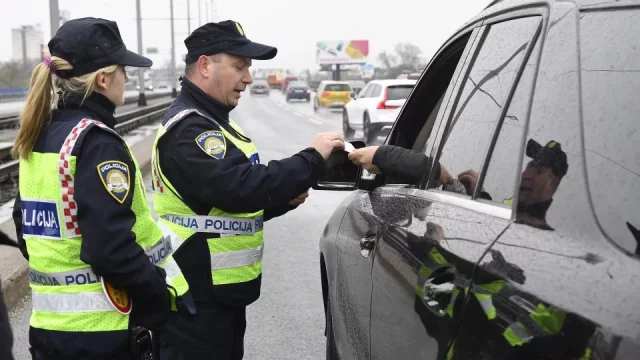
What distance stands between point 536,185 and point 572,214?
153 mm

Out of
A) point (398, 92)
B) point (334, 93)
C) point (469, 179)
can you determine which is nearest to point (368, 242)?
point (469, 179)

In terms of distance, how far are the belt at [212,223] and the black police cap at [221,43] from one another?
62 centimetres

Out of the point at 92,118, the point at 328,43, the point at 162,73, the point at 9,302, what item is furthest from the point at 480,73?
the point at 162,73

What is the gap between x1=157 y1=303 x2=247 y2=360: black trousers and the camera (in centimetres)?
293

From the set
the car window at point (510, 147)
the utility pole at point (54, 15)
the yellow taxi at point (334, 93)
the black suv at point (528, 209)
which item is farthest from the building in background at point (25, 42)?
the car window at point (510, 147)

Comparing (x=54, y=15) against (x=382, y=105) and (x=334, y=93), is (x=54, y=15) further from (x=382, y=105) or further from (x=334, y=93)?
(x=334, y=93)

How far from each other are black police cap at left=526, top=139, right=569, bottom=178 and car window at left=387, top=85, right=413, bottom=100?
19.9 metres

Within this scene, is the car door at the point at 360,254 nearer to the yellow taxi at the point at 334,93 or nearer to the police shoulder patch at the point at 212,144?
the police shoulder patch at the point at 212,144

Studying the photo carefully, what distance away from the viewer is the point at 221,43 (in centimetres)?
305

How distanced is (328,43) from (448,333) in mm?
106707

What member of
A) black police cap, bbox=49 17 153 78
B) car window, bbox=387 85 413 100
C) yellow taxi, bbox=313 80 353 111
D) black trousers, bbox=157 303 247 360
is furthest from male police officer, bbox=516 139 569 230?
yellow taxi, bbox=313 80 353 111

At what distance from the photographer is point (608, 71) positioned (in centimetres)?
161

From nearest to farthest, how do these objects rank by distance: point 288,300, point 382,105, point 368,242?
point 368,242
point 288,300
point 382,105

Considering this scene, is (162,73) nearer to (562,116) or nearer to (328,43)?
(328,43)
